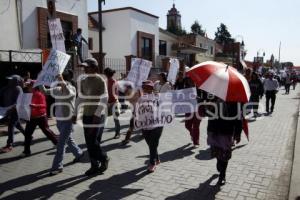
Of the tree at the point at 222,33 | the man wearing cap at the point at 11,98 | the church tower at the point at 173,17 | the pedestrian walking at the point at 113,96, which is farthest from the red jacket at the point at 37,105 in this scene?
the tree at the point at 222,33

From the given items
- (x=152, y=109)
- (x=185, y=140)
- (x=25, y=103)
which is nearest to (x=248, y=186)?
(x=152, y=109)

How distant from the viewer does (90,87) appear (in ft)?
18.7

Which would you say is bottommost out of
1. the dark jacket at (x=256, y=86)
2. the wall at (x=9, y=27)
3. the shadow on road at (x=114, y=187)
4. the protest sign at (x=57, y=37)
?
the shadow on road at (x=114, y=187)

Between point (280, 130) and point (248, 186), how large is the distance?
5.67m

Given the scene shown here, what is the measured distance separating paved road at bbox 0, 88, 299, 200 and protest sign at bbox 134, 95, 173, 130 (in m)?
0.84

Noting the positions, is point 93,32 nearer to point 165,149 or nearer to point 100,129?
point 165,149

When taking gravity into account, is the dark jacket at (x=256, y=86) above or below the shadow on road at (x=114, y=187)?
above

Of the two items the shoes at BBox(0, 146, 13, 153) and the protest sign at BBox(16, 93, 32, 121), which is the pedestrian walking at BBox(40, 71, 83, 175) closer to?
A: the protest sign at BBox(16, 93, 32, 121)

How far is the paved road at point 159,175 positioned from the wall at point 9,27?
21.7 ft

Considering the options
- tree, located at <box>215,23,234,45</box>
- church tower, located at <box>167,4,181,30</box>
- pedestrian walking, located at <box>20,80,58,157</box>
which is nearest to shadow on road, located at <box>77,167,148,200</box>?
pedestrian walking, located at <box>20,80,58,157</box>

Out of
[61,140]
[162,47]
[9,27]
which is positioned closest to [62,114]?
[61,140]

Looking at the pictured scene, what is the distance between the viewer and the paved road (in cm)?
516

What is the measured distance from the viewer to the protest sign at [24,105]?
729 cm

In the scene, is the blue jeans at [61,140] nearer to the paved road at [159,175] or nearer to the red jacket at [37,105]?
the paved road at [159,175]
